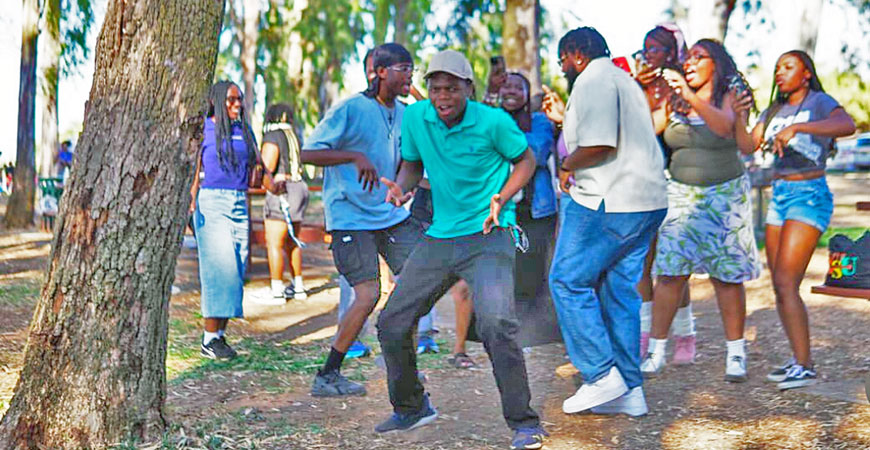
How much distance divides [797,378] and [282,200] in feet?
17.3

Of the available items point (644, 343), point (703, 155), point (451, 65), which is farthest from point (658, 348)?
point (451, 65)

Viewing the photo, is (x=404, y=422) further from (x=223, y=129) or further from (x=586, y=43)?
(x=223, y=129)

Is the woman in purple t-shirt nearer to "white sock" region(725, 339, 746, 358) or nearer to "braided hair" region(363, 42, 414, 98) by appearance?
"braided hair" region(363, 42, 414, 98)

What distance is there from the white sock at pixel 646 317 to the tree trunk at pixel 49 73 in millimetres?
13273

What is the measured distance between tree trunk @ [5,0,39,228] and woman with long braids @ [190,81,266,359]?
9.99m

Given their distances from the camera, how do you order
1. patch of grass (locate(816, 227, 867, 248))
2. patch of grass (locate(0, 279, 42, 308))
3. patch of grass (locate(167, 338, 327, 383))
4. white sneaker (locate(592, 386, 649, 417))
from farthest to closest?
patch of grass (locate(816, 227, 867, 248))
patch of grass (locate(0, 279, 42, 308))
patch of grass (locate(167, 338, 327, 383))
white sneaker (locate(592, 386, 649, 417))

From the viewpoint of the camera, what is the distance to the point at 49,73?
18.1 m

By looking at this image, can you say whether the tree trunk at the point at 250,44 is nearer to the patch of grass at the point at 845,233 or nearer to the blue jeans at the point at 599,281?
the patch of grass at the point at 845,233

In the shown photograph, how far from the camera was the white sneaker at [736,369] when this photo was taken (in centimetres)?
604

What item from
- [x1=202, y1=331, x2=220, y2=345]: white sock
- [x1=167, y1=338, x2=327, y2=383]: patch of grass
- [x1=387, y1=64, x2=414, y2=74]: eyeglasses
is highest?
[x1=387, y1=64, x2=414, y2=74]: eyeglasses

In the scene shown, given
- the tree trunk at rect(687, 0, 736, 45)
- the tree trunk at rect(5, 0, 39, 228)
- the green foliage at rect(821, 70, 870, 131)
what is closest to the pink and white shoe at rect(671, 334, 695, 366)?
the tree trunk at rect(687, 0, 736, 45)

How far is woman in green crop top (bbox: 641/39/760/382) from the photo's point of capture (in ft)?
19.4

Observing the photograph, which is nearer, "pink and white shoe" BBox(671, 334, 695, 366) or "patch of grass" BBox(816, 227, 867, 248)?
"pink and white shoe" BBox(671, 334, 695, 366)

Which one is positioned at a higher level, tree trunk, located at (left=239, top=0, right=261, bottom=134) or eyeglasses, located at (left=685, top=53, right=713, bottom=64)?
tree trunk, located at (left=239, top=0, right=261, bottom=134)
